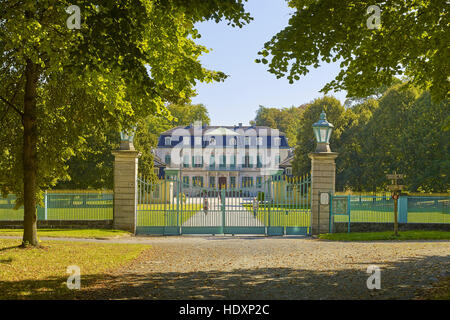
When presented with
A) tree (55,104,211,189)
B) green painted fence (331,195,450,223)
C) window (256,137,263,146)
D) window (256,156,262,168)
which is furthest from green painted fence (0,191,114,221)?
window (256,137,263,146)

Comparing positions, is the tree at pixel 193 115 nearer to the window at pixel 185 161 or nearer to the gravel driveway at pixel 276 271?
the window at pixel 185 161

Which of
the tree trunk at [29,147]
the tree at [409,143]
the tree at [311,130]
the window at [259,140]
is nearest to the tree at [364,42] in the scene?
the tree trunk at [29,147]

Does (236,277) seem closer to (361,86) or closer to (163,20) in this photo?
(361,86)

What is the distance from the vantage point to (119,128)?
1338 cm

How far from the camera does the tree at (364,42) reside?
7855 mm

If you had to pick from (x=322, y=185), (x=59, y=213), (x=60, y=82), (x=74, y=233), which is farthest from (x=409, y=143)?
(x=60, y=82)

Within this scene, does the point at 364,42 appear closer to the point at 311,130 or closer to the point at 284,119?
the point at 311,130

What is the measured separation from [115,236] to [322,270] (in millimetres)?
8676

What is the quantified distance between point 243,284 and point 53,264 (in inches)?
171

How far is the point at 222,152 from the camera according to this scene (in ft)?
209

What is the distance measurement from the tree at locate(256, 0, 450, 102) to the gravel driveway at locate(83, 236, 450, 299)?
143 inches

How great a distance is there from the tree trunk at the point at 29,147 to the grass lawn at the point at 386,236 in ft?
30.4

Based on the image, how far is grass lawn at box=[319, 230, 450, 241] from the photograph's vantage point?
15.0 metres
